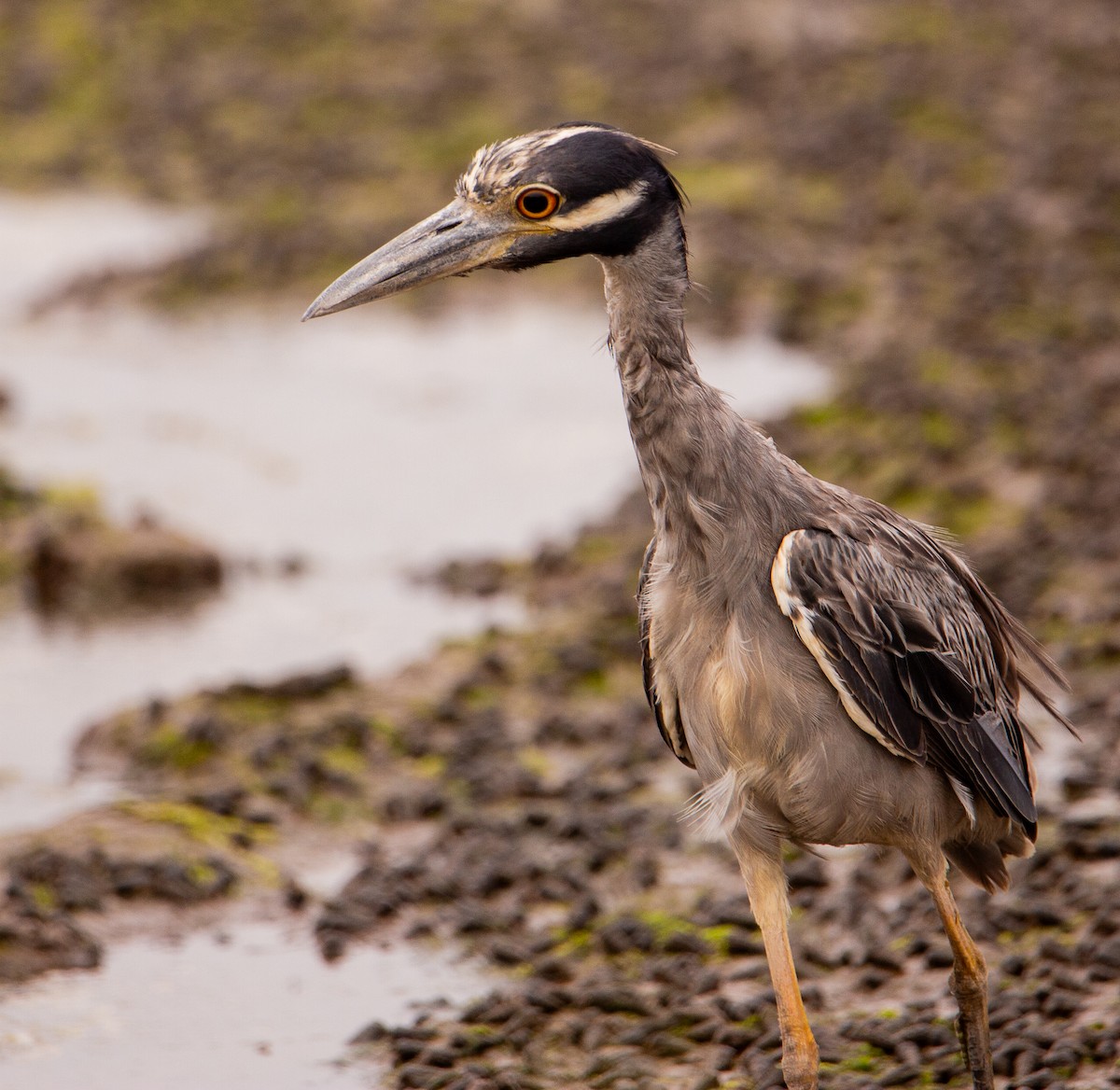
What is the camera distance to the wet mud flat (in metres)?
7.59

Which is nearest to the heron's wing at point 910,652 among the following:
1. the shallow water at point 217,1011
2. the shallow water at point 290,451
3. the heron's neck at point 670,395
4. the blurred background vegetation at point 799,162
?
the heron's neck at point 670,395

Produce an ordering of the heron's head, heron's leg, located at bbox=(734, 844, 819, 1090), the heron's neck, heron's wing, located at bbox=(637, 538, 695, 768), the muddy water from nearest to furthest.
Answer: the heron's head
the heron's neck
heron's leg, located at bbox=(734, 844, 819, 1090)
heron's wing, located at bbox=(637, 538, 695, 768)
the muddy water

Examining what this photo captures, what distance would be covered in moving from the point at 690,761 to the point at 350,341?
561 inches

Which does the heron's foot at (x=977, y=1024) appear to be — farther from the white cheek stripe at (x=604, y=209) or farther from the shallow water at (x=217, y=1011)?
the white cheek stripe at (x=604, y=209)

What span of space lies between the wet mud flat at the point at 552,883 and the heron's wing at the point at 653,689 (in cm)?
154

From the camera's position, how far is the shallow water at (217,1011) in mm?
7566

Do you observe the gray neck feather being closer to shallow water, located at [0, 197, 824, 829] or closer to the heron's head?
the heron's head

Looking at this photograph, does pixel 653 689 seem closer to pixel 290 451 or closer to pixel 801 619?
pixel 801 619

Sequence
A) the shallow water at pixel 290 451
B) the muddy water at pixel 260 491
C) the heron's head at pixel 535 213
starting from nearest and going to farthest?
the heron's head at pixel 535 213, the muddy water at pixel 260 491, the shallow water at pixel 290 451

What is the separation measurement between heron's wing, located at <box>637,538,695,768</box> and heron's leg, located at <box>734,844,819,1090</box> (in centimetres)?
55

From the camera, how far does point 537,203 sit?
240 inches

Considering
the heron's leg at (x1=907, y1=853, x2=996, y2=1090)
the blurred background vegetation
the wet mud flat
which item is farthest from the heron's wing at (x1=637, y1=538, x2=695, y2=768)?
the blurred background vegetation

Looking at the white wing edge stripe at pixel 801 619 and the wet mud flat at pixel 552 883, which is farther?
the wet mud flat at pixel 552 883

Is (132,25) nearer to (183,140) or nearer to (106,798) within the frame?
(183,140)
